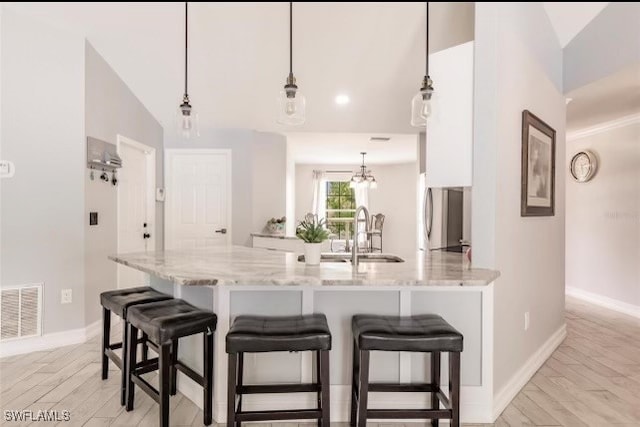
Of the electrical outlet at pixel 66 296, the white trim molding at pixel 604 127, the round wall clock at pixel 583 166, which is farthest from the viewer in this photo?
the round wall clock at pixel 583 166

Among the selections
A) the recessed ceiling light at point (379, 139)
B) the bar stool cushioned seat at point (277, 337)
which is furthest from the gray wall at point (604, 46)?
the bar stool cushioned seat at point (277, 337)

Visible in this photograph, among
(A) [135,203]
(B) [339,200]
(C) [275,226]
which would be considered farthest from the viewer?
(B) [339,200]

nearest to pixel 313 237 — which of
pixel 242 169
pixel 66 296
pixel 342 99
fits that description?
pixel 66 296

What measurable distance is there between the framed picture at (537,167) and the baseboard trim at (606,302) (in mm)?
2206

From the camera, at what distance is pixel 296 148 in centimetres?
722

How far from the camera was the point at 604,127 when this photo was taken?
486 cm

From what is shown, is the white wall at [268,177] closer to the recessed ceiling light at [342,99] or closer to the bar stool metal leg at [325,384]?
the recessed ceiling light at [342,99]

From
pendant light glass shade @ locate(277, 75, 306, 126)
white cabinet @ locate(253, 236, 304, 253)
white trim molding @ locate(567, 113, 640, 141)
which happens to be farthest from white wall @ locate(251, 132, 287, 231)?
white trim molding @ locate(567, 113, 640, 141)

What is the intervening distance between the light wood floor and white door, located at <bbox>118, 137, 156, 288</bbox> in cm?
113

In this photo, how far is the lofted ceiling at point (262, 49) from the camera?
3777 millimetres

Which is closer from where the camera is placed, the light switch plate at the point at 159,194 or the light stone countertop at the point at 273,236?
the light stone countertop at the point at 273,236

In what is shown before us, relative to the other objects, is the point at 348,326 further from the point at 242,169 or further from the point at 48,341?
the point at 242,169

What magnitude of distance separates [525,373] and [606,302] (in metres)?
2.94

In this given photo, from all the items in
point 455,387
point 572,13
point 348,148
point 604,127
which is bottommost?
point 455,387
